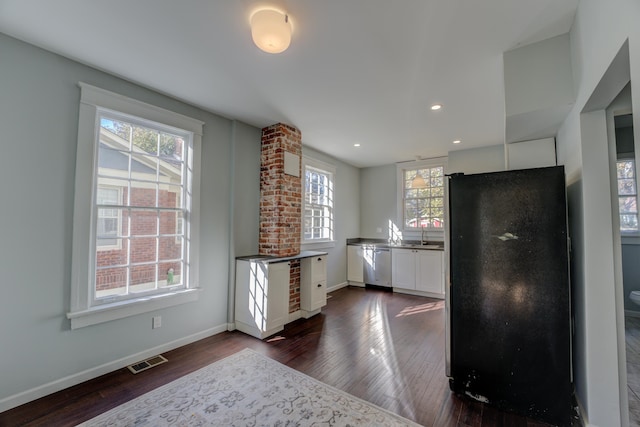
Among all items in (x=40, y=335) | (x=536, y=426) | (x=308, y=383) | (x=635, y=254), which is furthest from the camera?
(x=635, y=254)

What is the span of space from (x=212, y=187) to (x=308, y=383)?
2.47 m

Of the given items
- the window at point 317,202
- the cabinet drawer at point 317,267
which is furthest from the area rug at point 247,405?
the window at point 317,202

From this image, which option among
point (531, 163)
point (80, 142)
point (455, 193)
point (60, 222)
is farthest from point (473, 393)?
point (80, 142)

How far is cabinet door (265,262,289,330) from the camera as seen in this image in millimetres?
3270

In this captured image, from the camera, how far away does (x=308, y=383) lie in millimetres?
2301

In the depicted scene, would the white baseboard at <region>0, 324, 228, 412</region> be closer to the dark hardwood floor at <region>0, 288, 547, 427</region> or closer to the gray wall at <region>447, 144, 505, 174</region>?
the dark hardwood floor at <region>0, 288, 547, 427</region>

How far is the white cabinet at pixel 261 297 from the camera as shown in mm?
3252

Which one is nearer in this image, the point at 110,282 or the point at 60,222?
the point at 60,222

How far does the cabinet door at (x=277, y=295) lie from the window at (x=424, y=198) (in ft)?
11.3

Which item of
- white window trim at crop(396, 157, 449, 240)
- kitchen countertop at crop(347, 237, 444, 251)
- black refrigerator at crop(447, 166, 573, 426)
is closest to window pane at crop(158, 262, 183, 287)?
black refrigerator at crop(447, 166, 573, 426)

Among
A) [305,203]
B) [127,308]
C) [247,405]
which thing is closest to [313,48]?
[247,405]

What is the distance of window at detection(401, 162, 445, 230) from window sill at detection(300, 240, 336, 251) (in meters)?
1.76

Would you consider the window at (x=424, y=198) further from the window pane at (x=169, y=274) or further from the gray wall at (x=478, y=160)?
the window pane at (x=169, y=274)

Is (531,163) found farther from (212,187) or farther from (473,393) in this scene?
(212,187)
